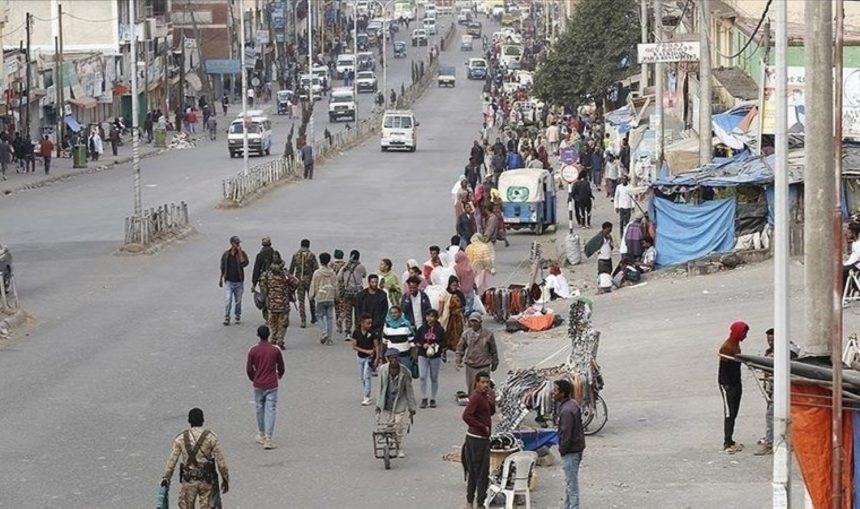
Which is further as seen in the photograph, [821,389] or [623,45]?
[623,45]

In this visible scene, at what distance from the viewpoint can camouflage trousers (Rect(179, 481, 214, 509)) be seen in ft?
52.2

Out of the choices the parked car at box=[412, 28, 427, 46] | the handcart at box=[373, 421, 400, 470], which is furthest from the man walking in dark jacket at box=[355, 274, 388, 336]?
the parked car at box=[412, 28, 427, 46]

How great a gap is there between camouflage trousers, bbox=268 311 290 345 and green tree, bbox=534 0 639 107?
150 feet

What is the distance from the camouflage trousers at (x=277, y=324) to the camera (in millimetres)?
25719

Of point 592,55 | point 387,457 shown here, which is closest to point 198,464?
point 387,457

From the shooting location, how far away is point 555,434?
1933cm

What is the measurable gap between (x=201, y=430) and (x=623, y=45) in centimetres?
5643

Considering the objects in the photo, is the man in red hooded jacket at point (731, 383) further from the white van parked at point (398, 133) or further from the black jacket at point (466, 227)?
the white van parked at point (398, 133)

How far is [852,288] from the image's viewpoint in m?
27.1

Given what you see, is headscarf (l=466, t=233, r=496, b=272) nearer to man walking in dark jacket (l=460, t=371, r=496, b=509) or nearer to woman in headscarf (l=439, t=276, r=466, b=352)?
woman in headscarf (l=439, t=276, r=466, b=352)

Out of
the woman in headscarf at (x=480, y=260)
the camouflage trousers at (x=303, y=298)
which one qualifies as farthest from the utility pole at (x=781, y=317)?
the woman in headscarf at (x=480, y=260)

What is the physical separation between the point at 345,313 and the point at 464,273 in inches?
76.2

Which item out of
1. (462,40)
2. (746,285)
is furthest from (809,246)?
(462,40)

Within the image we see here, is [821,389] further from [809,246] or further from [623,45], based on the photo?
[623,45]
